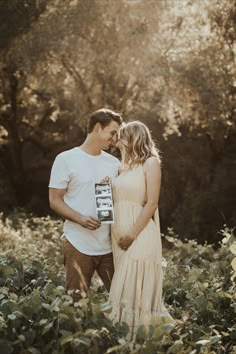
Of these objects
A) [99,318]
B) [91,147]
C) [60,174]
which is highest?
[91,147]

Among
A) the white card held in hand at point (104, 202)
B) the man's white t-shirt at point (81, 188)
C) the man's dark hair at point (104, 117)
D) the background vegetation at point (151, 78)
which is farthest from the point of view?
the background vegetation at point (151, 78)

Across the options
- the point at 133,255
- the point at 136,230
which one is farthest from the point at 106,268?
the point at 136,230

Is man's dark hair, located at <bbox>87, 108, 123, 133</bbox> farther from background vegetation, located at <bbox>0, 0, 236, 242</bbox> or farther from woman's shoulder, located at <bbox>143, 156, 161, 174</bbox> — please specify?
background vegetation, located at <bbox>0, 0, 236, 242</bbox>

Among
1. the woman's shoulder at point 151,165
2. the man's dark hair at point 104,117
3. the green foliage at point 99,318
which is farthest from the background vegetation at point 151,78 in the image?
the woman's shoulder at point 151,165

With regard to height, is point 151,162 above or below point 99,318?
above

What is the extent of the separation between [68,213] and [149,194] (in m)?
0.71

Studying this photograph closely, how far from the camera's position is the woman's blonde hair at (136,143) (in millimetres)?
5457

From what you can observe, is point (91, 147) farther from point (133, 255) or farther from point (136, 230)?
point (133, 255)

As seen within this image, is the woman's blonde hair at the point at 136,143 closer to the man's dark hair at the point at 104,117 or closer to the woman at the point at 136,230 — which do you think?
the woman at the point at 136,230

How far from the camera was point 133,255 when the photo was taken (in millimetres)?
5570

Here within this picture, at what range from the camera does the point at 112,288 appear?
18.3 feet

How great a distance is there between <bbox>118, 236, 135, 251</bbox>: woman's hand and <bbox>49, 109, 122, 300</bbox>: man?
0.17 m

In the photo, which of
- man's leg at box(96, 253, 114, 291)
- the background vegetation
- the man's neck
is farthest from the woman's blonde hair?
the background vegetation

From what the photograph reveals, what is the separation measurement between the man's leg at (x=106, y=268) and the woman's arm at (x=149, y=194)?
0.89 ft
